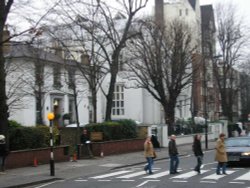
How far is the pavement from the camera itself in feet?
62.4

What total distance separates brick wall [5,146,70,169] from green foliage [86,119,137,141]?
5053 millimetres

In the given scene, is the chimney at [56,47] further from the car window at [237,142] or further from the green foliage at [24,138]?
the car window at [237,142]

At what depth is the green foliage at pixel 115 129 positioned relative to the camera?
33094 millimetres

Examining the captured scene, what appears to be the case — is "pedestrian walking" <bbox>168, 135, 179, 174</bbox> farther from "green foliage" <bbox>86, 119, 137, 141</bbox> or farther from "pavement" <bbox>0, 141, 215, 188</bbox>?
"green foliage" <bbox>86, 119, 137, 141</bbox>

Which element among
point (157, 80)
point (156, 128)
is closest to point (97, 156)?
point (156, 128)

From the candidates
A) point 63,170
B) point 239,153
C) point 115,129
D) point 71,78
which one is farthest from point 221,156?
point 71,78

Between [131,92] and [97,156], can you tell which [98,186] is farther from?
[131,92]

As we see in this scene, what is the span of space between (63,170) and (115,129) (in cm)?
1149

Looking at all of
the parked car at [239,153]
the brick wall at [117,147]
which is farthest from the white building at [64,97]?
the parked car at [239,153]

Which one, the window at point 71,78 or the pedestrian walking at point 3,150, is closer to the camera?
the pedestrian walking at point 3,150

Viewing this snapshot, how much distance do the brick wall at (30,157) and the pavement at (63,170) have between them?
45 centimetres

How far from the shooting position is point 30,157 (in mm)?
25266

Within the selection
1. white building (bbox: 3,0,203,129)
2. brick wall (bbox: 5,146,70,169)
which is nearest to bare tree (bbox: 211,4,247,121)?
white building (bbox: 3,0,203,129)

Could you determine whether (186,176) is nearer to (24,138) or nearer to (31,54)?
(24,138)
